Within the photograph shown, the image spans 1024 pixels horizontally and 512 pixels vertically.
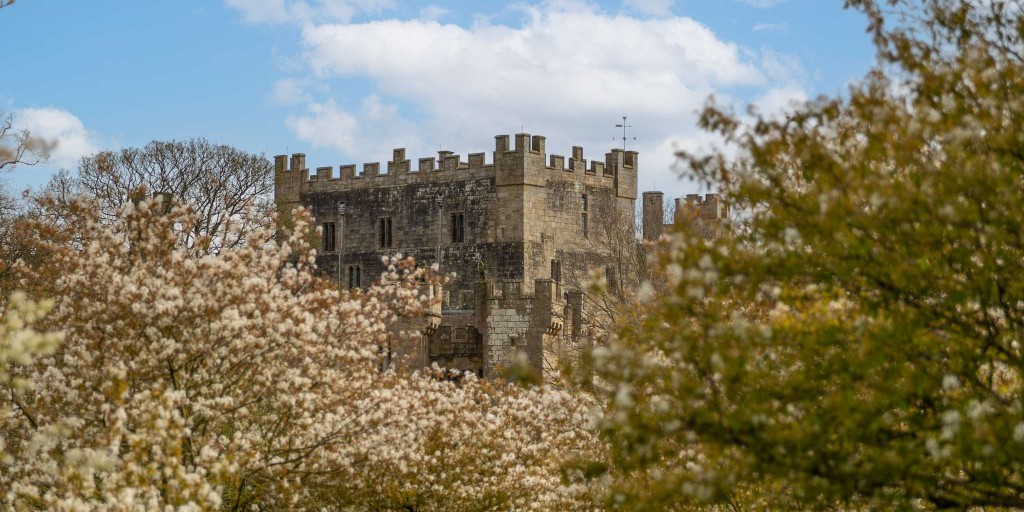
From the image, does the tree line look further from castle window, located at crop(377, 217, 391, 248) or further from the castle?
castle window, located at crop(377, 217, 391, 248)

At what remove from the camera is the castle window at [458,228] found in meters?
76.4

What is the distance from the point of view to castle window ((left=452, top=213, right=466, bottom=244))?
251ft

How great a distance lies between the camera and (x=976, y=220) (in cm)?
1186

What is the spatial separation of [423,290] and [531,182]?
Result: 26444 mm

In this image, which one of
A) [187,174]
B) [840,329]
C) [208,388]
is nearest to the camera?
[840,329]

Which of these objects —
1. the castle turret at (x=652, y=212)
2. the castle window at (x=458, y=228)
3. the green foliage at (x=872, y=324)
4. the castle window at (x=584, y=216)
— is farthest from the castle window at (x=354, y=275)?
the green foliage at (x=872, y=324)

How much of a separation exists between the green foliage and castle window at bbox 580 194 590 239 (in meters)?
63.5

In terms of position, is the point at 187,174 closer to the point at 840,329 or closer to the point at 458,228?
the point at 458,228

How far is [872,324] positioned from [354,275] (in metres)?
67.7

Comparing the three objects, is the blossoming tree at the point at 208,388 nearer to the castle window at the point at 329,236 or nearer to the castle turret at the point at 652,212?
the castle turret at the point at 652,212

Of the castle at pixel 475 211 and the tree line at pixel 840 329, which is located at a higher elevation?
the castle at pixel 475 211

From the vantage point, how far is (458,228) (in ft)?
252

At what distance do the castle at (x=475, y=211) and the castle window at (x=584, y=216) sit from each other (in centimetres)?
5

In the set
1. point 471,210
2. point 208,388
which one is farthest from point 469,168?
point 208,388
